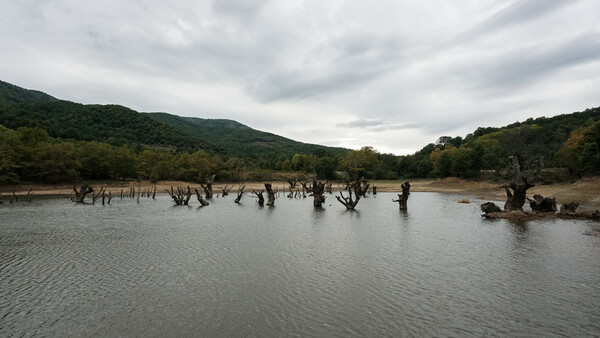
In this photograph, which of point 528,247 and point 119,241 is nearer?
point 528,247

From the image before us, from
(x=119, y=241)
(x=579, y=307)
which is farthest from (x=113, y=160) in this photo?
(x=579, y=307)

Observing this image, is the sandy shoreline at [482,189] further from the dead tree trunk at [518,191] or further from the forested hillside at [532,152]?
the dead tree trunk at [518,191]

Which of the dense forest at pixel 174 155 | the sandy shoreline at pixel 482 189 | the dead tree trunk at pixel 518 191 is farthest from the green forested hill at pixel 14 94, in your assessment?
the dead tree trunk at pixel 518 191

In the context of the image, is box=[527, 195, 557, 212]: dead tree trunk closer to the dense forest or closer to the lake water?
the lake water

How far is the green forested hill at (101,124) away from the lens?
110 m

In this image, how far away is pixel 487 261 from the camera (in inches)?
592

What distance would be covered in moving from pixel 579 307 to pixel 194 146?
145 m

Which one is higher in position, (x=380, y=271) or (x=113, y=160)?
(x=113, y=160)

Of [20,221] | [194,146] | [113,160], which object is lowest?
[20,221]

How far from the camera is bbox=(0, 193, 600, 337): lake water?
883cm

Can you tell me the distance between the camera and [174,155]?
106m

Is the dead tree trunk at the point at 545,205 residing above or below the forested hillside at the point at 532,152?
below

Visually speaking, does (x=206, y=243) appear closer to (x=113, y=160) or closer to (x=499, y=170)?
(x=113, y=160)

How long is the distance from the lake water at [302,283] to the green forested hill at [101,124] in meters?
107
